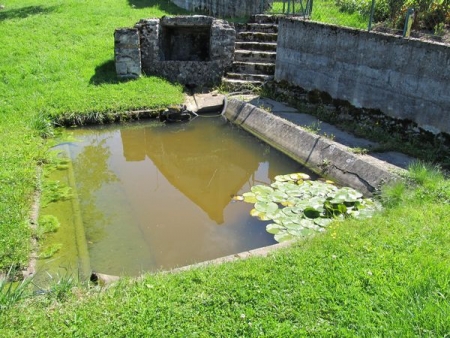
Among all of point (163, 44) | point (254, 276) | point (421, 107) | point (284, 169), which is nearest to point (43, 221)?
point (254, 276)

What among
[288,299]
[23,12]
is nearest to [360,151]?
[288,299]

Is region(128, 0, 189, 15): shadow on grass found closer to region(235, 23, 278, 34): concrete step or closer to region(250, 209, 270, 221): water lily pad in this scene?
region(235, 23, 278, 34): concrete step

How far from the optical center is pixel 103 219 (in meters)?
6.56

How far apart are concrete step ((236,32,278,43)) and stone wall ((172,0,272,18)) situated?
2159mm

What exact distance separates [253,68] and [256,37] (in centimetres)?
125

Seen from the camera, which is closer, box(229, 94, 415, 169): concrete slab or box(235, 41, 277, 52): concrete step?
box(229, 94, 415, 169): concrete slab

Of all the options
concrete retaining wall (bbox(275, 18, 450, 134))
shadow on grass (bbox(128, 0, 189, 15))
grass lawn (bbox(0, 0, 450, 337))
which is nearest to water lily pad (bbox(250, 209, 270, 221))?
grass lawn (bbox(0, 0, 450, 337))

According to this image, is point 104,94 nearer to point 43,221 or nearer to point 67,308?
point 43,221

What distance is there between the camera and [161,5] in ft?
57.8

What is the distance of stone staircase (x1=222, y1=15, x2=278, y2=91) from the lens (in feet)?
39.0

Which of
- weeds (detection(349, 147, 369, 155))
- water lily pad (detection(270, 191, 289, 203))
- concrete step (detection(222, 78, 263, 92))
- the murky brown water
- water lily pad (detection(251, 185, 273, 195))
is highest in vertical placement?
concrete step (detection(222, 78, 263, 92))

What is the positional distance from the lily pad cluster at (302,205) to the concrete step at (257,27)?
6.78 meters

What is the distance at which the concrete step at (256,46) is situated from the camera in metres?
12.4

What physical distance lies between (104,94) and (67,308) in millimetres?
7555
